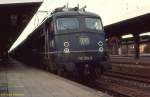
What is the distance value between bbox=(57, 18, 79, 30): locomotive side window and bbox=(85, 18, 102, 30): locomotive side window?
50 cm

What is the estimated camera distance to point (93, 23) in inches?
706

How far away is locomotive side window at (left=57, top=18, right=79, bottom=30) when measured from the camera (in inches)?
689

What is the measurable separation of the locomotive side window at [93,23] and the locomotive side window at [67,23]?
0.50m

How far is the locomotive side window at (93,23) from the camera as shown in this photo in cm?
1769

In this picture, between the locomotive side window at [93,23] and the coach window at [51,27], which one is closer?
the locomotive side window at [93,23]

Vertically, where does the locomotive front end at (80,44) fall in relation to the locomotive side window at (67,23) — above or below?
below

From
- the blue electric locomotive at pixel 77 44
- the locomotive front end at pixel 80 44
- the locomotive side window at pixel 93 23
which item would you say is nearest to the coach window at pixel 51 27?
the blue electric locomotive at pixel 77 44

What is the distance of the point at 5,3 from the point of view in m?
21.3

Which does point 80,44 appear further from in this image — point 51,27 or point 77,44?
point 51,27

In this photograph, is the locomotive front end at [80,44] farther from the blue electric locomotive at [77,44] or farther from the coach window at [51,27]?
the coach window at [51,27]

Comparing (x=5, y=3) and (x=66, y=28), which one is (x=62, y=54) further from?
(x=5, y=3)

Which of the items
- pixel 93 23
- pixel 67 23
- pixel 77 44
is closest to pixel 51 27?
pixel 67 23

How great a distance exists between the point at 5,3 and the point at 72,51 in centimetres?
653

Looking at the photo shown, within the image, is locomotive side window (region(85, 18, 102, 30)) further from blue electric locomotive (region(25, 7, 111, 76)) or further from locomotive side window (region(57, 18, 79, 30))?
locomotive side window (region(57, 18, 79, 30))
